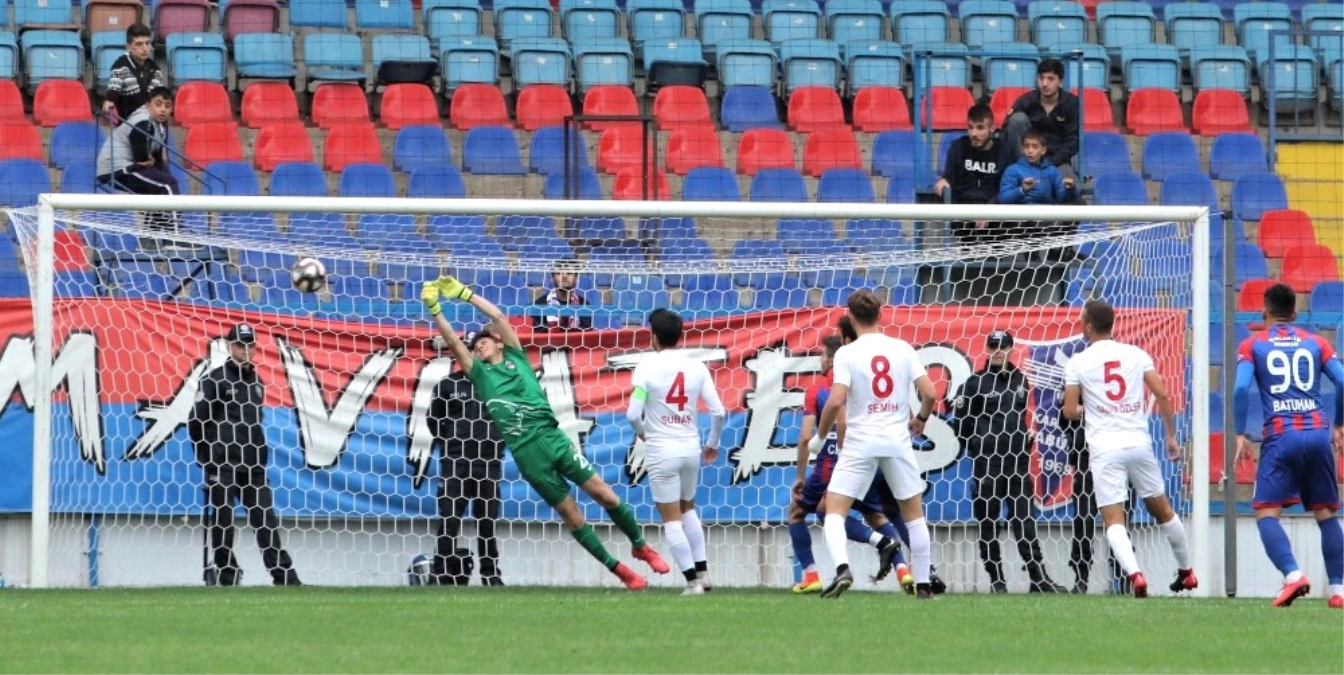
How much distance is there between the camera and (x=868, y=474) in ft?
35.2

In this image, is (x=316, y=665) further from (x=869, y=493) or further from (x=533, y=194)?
(x=533, y=194)

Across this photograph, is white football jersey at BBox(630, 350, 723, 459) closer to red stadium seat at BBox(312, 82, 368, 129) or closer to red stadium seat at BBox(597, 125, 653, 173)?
red stadium seat at BBox(597, 125, 653, 173)

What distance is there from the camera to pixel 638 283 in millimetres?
14453

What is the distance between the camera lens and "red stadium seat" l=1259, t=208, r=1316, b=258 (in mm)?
17766

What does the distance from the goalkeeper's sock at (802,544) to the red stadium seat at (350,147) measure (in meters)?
7.24

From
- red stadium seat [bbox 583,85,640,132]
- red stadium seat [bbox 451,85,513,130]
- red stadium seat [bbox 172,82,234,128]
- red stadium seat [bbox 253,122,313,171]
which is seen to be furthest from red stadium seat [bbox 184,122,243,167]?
red stadium seat [bbox 583,85,640,132]

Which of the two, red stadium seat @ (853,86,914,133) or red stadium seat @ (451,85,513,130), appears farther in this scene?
red stadium seat @ (853,86,914,133)

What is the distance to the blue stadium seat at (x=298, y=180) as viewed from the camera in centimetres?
1717

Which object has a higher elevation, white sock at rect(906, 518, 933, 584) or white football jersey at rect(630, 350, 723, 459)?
white football jersey at rect(630, 350, 723, 459)

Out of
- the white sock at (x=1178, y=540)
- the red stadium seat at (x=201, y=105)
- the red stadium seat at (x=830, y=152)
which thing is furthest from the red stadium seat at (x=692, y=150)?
the white sock at (x=1178, y=540)

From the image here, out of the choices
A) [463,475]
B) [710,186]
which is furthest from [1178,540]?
[710,186]

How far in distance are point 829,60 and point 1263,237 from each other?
15.5ft

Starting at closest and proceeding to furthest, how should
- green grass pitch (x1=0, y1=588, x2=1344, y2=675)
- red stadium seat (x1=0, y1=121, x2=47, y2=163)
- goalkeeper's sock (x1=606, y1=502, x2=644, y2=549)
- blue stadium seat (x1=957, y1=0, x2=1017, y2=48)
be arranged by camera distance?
green grass pitch (x1=0, y1=588, x2=1344, y2=675) → goalkeeper's sock (x1=606, y1=502, x2=644, y2=549) → red stadium seat (x1=0, y1=121, x2=47, y2=163) → blue stadium seat (x1=957, y1=0, x2=1017, y2=48)

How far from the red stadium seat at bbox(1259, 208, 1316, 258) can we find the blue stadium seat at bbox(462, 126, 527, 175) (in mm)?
6867
